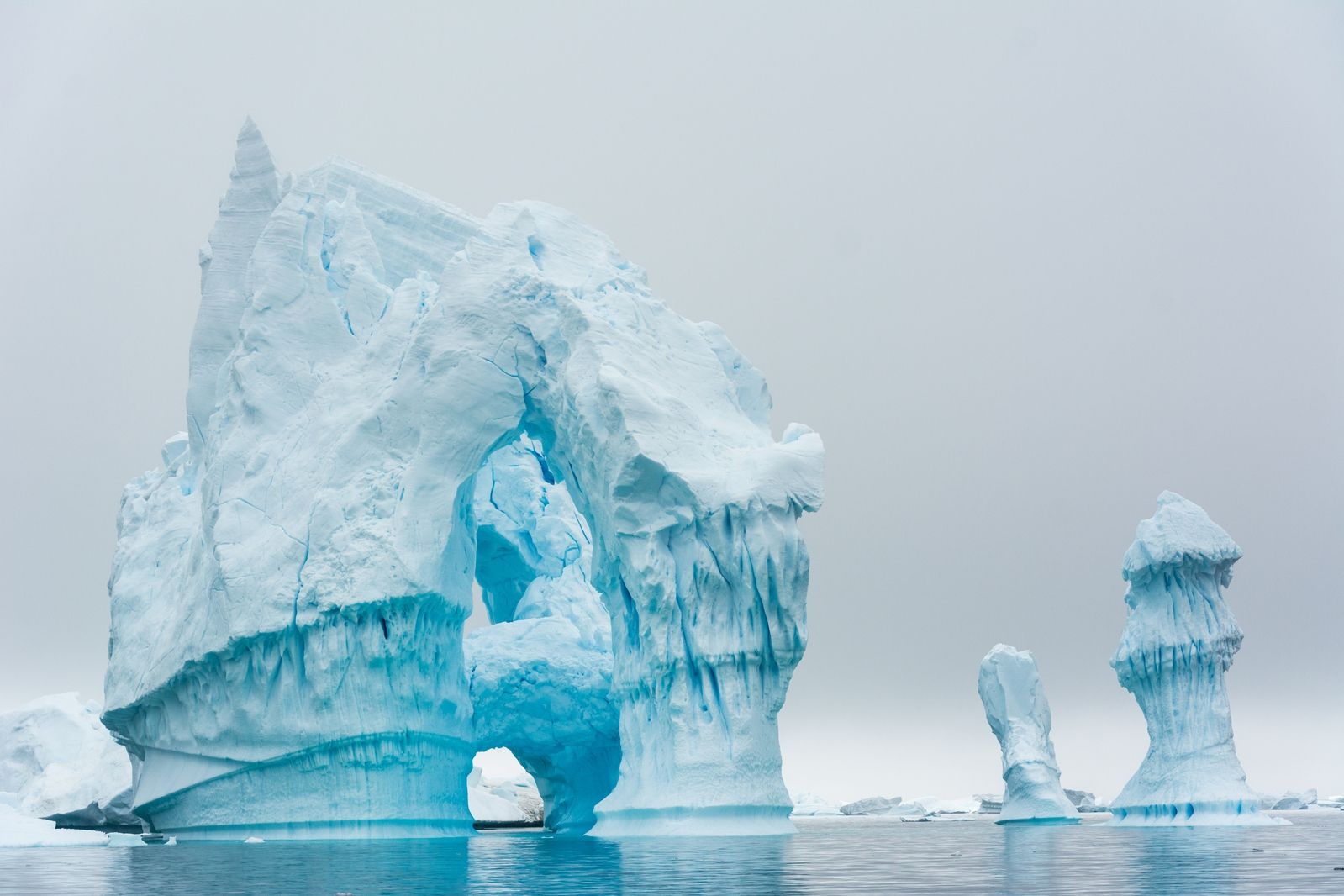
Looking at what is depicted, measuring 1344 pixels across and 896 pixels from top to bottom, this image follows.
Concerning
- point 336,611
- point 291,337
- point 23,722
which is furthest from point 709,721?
point 23,722

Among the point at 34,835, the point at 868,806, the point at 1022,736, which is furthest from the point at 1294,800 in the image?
the point at 34,835

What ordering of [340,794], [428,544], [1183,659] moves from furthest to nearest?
[1183,659]
[428,544]
[340,794]

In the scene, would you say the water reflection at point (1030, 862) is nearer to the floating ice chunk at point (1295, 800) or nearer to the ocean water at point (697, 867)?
the ocean water at point (697, 867)

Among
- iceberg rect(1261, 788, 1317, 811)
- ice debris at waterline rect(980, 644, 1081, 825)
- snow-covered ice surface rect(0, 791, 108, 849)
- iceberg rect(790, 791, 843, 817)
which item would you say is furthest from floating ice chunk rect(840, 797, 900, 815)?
snow-covered ice surface rect(0, 791, 108, 849)

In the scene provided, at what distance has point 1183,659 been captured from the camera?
2912 centimetres

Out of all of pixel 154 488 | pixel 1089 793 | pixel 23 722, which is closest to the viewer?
pixel 154 488

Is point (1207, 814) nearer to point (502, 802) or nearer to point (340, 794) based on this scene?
point (340, 794)

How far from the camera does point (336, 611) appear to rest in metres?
22.3

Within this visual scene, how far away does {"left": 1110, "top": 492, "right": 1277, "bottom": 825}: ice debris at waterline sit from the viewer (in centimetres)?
2856

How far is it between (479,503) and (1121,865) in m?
16.6

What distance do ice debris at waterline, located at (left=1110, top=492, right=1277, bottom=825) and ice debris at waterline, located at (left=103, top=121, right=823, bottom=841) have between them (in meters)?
9.47

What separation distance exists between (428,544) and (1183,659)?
1542cm

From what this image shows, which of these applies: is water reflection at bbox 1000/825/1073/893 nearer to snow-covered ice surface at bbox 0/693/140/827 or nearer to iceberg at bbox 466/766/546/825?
iceberg at bbox 466/766/546/825

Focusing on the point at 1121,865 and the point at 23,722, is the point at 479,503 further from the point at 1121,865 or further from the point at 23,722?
the point at 23,722
